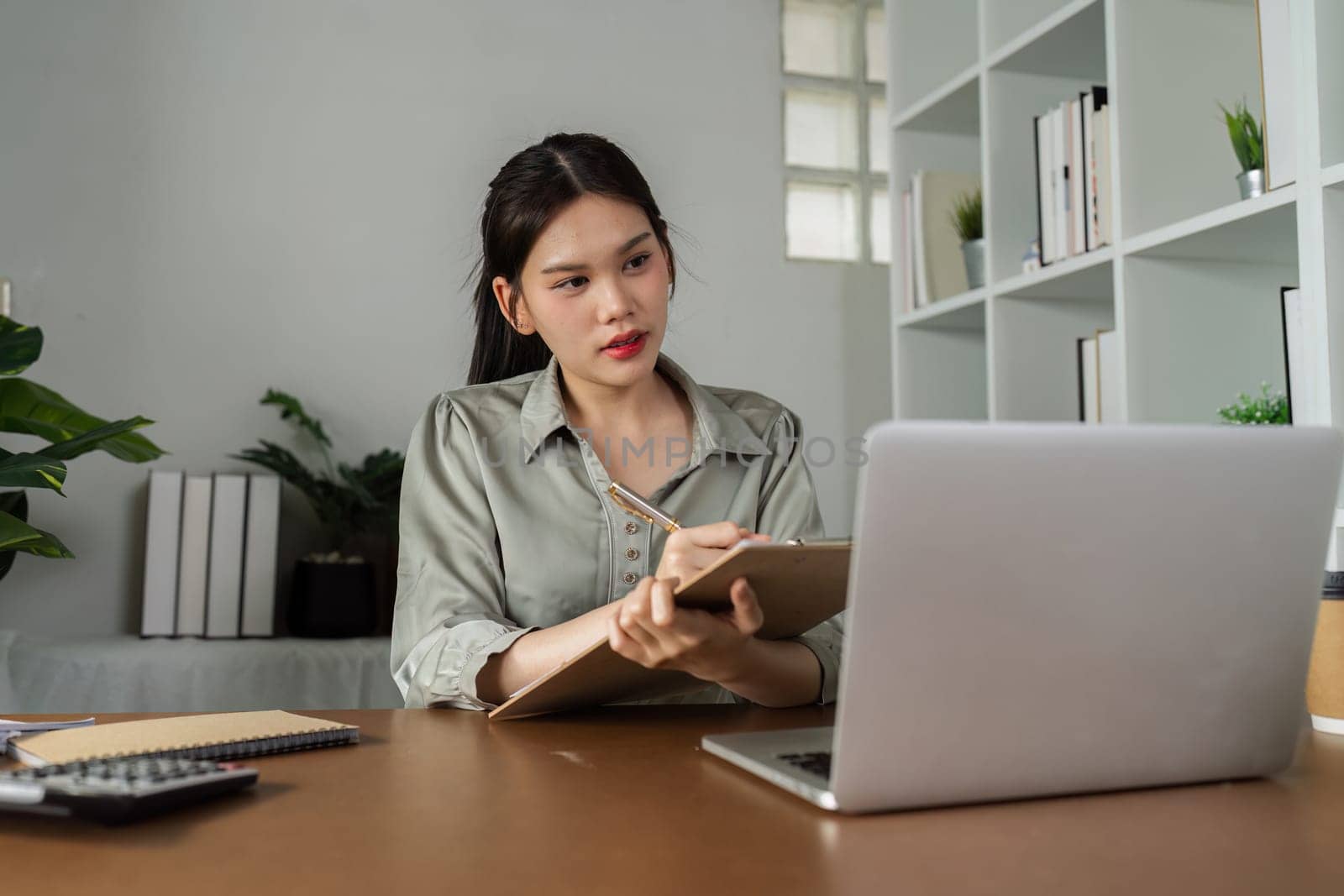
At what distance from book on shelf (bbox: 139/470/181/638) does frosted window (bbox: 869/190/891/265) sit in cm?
192

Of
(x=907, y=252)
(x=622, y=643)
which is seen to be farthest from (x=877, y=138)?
(x=622, y=643)

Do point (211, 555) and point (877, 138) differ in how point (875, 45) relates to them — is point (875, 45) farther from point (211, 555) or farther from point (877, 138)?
point (211, 555)

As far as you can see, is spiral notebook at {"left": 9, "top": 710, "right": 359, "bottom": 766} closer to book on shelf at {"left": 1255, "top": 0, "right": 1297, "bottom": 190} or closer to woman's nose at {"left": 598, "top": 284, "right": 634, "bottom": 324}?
woman's nose at {"left": 598, "top": 284, "right": 634, "bottom": 324}

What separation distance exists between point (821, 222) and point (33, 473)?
6.90ft

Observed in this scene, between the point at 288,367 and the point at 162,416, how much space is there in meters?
0.30

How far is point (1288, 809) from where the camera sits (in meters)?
0.60

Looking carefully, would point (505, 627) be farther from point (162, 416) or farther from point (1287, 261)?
point (162, 416)

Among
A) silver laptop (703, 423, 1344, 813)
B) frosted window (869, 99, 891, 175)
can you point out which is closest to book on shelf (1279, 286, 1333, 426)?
silver laptop (703, 423, 1344, 813)

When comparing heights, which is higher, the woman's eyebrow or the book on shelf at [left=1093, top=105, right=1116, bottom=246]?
the book on shelf at [left=1093, top=105, right=1116, bottom=246]

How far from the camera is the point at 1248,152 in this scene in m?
1.64

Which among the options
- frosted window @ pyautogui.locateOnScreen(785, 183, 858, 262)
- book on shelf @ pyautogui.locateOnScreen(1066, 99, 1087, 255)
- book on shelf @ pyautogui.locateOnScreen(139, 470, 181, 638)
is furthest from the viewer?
frosted window @ pyautogui.locateOnScreen(785, 183, 858, 262)

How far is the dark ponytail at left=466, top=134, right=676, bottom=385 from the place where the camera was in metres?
1.35

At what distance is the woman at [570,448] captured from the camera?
1.25 meters

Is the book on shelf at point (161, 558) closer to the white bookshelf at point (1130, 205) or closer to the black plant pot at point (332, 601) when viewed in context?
the black plant pot at point (332, 601)
